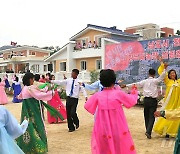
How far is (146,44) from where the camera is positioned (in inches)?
701

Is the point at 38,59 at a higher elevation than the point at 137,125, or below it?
higher

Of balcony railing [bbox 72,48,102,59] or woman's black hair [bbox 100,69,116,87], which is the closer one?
woman's black hair [bbox 100,69,116,87]

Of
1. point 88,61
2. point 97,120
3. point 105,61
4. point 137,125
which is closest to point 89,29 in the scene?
point 88,61

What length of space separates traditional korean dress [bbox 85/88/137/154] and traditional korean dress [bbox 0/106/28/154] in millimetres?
1291

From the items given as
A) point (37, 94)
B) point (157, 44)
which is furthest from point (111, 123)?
point (157, 44)

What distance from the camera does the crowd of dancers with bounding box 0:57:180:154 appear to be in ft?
13.6

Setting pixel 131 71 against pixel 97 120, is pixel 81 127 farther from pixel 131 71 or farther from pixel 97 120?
pixel 131 71

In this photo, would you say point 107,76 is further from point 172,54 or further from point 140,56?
point 140,56

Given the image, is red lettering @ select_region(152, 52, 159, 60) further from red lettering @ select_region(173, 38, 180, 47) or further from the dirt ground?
the dirt ground

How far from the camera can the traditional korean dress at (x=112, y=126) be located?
15.3 ft

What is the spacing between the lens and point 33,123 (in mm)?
6305

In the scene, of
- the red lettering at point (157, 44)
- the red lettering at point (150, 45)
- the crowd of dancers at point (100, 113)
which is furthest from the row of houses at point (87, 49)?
the crowd of dancers at point (100, 113)

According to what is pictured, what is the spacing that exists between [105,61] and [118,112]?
16.6 metres

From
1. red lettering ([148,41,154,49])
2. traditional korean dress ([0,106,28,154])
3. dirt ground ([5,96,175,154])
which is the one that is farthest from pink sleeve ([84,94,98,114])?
red lettering ([148,41,154,49])
